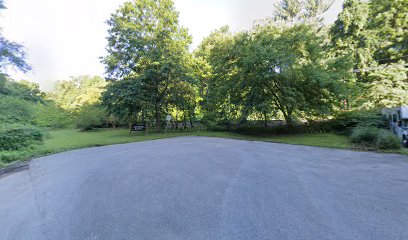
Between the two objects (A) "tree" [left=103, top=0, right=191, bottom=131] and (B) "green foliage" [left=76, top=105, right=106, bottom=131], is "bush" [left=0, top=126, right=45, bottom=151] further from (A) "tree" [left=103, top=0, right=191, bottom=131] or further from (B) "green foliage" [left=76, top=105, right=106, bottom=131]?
(B) "green foliage" [left=76, top=105, right=106, bottom=131]

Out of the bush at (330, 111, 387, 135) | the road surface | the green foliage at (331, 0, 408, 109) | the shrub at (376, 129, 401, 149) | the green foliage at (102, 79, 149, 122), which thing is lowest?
the road surface

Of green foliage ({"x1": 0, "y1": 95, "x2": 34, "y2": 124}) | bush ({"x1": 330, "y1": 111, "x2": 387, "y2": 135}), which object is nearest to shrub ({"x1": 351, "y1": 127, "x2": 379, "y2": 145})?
bush ({"x1": 330, "y1": 111, "x2": 387, "y2": 135})

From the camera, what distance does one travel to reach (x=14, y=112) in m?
10.9

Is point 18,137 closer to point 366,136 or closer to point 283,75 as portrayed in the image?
point 283,75

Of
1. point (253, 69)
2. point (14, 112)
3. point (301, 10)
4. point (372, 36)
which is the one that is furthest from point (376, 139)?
point (301, 10)

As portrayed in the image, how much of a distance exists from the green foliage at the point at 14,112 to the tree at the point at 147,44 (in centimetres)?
822

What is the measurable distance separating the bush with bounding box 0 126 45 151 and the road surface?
11.1ft

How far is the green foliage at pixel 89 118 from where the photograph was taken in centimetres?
2752

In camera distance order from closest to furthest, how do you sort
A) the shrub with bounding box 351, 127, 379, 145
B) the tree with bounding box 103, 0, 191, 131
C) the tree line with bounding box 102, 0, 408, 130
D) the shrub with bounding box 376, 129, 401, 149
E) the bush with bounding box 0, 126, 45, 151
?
the shrub with bounding box 376, 129, 401, 149
the bush with bounding box 0, 126, 45, 151
the shrub with bounding box 351, 127, 379, 145
the tree line with bounding box 102, 0, 408, 130
the tree with bounding box 103, 0, 191, 131

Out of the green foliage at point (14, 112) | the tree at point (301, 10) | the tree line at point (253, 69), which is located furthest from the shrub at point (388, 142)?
the tree at point (301, 10)

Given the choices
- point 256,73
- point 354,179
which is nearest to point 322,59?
point 256,73

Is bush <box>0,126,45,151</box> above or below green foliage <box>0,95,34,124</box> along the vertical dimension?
below

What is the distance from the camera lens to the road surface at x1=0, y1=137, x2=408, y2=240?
2604 millimetres

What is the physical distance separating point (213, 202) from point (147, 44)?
17576mm
